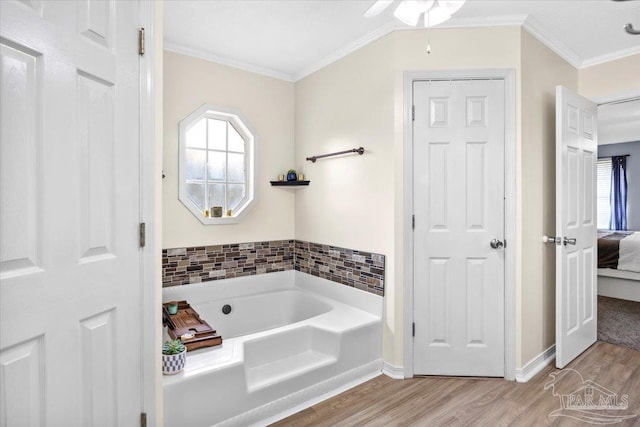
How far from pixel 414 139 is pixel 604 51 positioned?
6.00 feet

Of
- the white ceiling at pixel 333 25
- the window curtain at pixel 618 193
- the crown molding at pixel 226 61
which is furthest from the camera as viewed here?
the window curtain at pixel 618 193

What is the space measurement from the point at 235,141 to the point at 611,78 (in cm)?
325

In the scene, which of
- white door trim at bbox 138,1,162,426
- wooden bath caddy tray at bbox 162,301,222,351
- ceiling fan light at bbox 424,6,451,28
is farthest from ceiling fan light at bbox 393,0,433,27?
wooden bath caddy tray at bbox 162,301,222,351

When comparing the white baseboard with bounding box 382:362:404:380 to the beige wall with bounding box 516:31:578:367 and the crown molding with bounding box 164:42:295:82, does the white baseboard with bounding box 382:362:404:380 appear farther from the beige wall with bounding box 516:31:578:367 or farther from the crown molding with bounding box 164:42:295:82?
the crown molding with bounding box 164:42:295:82

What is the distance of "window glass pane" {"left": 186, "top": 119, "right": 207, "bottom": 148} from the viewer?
10.1 ft

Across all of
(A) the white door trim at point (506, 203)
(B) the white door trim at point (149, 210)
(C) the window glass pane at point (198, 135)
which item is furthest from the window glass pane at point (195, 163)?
(A) the white door trim at point (506, 203)

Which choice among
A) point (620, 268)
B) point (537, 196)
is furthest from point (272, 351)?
point (620, 268)

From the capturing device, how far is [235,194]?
133 inches

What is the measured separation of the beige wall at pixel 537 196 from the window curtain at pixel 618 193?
19.0 ft

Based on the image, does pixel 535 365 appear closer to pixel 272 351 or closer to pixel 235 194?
pixel 272 351

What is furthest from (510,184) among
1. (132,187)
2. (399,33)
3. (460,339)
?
(132,187)

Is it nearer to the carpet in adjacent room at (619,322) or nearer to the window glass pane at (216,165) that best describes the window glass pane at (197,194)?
the window glass pane at (216,165)

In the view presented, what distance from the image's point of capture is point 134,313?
55.4 inches

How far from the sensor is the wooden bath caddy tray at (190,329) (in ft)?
6.78
